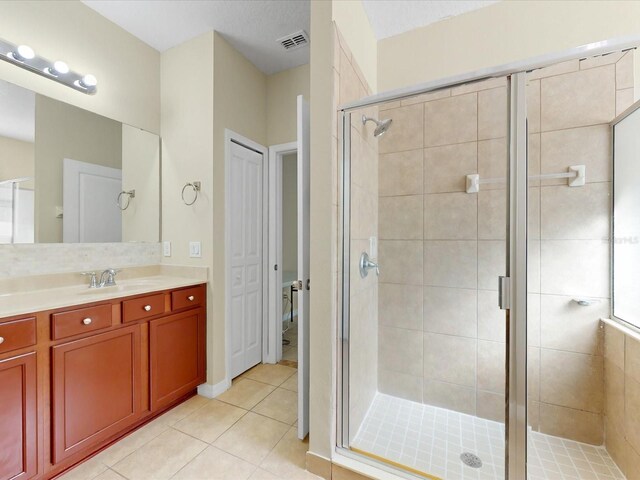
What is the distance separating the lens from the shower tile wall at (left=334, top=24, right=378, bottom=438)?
1522 mm

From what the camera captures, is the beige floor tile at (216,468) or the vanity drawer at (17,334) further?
the beige floor tile at (216,468)

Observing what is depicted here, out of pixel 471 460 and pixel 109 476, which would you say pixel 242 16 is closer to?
pixel 109 476

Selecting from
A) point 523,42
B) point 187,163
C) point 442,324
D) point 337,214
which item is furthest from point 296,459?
point 523,42

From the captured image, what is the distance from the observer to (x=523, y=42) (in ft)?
5.93

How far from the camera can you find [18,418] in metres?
1.21

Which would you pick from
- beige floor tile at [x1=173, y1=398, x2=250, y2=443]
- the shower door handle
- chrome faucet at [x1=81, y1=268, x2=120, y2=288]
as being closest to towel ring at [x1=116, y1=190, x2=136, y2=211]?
chrome faucet at [x1=81, y1=268, x2=120, y2=288]

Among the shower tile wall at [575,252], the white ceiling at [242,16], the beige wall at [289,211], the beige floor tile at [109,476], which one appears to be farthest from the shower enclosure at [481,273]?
the beige wall at [289,211]

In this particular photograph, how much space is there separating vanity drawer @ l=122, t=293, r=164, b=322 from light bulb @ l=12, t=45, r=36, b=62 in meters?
1.51

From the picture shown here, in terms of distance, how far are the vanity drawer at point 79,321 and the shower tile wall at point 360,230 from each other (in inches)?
52.6

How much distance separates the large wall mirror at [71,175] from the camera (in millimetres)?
1638

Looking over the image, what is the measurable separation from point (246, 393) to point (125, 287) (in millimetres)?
1169

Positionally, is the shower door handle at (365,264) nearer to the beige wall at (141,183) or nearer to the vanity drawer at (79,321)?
the vanity drawer at (79,321)

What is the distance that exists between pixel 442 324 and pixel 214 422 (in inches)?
61.9

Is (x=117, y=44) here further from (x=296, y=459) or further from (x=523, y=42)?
(x=296, y=459)
